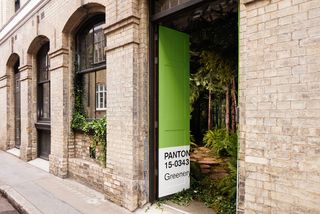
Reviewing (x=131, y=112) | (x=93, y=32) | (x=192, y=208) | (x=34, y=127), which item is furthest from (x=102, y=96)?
(x=34, y=127)

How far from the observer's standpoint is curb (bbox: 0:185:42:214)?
16.7ft

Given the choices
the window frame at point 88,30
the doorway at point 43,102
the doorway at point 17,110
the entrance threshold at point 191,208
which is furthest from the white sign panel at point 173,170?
the doorway at point 17,110

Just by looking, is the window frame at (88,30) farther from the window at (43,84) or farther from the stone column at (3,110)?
the stone column at (3,110)

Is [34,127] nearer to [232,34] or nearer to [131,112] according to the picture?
[131,112]

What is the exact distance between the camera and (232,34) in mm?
7477

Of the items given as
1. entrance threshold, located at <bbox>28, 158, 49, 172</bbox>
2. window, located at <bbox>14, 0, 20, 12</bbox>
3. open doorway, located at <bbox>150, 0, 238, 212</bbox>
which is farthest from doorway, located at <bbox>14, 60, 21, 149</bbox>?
open doorway, located at <bbox>150, 0, 238, 212</bbox>

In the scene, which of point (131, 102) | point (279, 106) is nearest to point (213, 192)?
point (131, 102)

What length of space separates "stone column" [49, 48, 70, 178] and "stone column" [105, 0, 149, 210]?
8.55ft

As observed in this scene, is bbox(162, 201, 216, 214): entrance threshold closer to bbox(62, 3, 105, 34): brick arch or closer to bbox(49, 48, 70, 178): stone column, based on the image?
bbox(49, 48, 70, 178): stone column

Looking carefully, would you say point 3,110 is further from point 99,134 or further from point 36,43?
point 99,134

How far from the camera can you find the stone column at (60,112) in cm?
736

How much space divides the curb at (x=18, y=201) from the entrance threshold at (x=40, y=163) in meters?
1.89

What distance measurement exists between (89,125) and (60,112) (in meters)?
1.31

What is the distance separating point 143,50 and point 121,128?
147 centimetres
